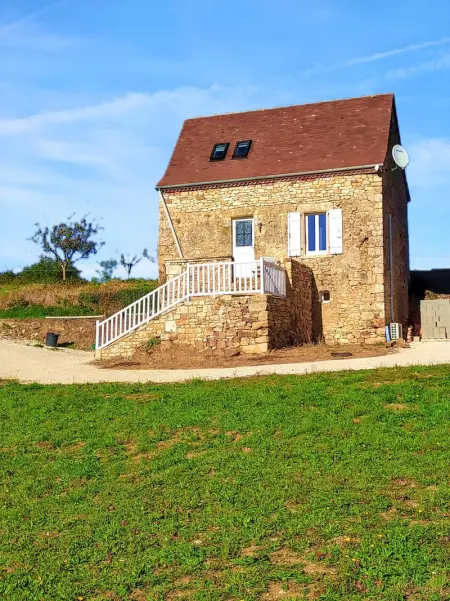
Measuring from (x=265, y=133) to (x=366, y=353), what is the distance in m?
9.76

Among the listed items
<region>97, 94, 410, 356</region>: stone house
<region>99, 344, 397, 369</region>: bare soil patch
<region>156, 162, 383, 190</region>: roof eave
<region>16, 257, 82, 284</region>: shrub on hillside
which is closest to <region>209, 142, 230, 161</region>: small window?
<region>97, 94, 410, 356</region>: stone house

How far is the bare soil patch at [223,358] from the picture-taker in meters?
16.8

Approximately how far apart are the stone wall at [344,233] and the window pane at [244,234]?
256mm

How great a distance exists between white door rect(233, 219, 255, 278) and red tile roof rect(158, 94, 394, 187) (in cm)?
146

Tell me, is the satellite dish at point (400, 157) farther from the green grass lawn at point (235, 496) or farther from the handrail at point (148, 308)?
the green grass lawn at point (235, 496)

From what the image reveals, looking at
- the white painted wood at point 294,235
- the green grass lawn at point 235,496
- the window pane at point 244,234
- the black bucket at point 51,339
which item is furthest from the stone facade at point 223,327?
the green grass lawn at point 235,496

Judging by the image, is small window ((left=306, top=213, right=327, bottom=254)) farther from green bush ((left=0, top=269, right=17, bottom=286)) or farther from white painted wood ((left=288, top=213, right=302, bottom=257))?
green bush ((left=0, top=269, right=17, bottom=286))

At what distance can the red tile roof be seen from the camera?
22047 millimetres

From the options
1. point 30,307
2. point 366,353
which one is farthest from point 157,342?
point 30,307

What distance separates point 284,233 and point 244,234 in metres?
1.34

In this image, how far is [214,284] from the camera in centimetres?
1847

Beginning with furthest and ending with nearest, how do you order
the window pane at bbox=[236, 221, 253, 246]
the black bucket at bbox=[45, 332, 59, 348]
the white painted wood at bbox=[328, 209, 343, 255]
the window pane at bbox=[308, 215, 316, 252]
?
the black bucket at bbox=[45, 332, 59, 348] < the window pane at bbox=[236, 221, 253, 246] < the window pane at bbox=[308, 215, 316, 252] < the white painted wood at bbox=[328, 209, 343, 255]

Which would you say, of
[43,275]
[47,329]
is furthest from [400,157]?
[43,275]

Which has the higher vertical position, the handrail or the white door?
the white door
